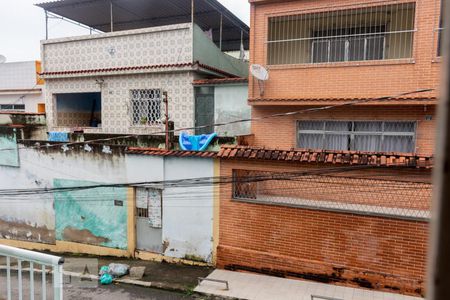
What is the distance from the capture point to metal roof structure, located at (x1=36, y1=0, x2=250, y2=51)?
13.5 m

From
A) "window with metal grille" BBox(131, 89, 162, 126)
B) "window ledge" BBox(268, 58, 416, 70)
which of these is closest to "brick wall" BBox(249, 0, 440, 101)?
"window ledge" BBox(268, 58, 416, 70)

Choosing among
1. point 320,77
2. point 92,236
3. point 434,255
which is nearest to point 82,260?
point 92,236

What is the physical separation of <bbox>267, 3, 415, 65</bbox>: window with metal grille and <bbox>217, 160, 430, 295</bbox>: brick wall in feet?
14.2

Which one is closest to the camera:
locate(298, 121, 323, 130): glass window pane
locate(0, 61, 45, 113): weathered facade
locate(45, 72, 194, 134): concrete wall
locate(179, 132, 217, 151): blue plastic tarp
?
locate(298, 121, 323, 130): glass window pane

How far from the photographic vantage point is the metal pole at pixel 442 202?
65 centimetres

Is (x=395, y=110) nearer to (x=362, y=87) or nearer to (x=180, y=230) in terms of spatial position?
(x=362, y=87)

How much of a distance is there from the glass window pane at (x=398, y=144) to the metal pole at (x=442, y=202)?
393 inches

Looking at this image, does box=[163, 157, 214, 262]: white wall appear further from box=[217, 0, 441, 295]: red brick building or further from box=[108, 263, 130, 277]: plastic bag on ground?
box=[108, 263, 130, 277]: plastic bag on ground

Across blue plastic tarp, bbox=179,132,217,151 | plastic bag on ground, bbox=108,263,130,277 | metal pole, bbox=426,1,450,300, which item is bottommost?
plastic bag on ground, bbox=108,263,130,277

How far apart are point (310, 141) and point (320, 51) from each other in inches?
115

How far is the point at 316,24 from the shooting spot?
35.9ft

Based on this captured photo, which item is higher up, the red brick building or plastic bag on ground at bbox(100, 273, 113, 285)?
the red brick building

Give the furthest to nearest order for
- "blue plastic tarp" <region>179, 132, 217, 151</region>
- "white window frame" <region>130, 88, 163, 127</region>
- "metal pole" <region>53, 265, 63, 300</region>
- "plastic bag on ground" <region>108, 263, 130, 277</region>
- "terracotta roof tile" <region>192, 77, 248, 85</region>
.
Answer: "white window frame" <region>130, 88, 163, 127</region> < "terracotta roof tile" <region>192, 77, 248, 85</region> < "blue plastic tarp" <region>179, 132, 217, 151</region> < "plastic bag on ground" <region>108, 263, 130, 277</region> < "metal pole" <region>53, 265, 63, 300</region>

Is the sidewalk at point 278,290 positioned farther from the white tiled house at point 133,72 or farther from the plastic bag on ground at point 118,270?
the white tiled house at point 133,72
